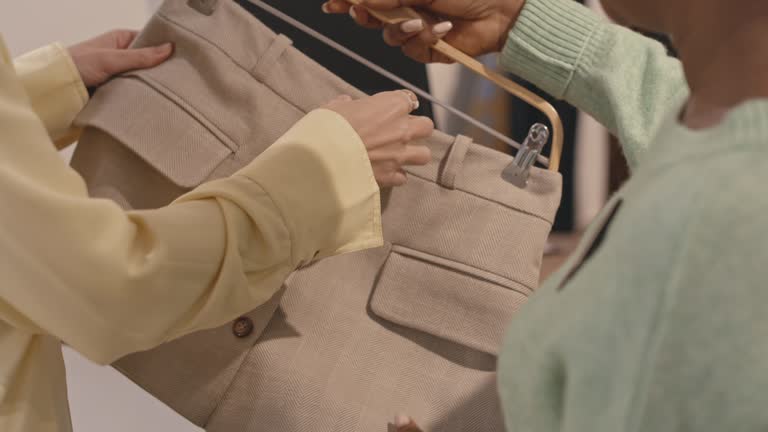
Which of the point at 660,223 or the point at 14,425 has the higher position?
the point at 660,223

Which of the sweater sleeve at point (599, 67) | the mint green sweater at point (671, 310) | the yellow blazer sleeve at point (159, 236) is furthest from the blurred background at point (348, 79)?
the mint green sweater at point (671, 310)

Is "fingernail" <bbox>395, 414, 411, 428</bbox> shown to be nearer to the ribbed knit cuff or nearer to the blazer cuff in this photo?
the blazer cuff

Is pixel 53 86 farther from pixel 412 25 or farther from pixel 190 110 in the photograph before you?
pixel 412 25

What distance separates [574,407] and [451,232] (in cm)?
37

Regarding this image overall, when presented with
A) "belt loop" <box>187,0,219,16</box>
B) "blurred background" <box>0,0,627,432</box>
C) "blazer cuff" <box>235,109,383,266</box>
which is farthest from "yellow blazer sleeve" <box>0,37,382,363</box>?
"blurred background" <box>0,0,627,432</box>

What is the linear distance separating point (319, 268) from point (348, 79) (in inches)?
19.0

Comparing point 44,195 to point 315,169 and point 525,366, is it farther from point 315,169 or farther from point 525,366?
point 525,366

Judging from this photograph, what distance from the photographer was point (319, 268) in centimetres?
68

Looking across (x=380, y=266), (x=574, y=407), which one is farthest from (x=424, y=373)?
(x=574, y=407)

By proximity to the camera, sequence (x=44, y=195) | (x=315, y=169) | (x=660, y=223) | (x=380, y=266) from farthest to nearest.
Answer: (x=380, y=266) → (x=315, y=169) → (x=44, y=195) → (x=660, y=223)

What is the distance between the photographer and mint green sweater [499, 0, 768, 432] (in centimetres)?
26

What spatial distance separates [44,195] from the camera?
0.45m

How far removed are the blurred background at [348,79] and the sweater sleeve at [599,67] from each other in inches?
15.4

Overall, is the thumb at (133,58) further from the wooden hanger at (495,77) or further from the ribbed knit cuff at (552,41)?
the ribbed knit cuff at (552,41)
